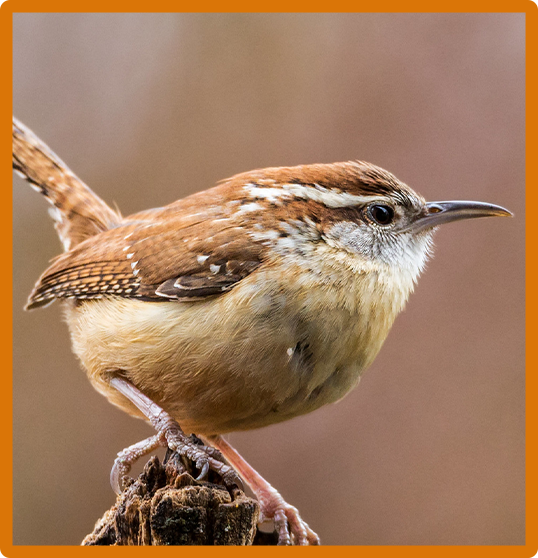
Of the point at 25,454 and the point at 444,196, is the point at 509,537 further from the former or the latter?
the point at 25,454

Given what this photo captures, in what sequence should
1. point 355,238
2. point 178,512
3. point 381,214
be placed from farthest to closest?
point 381,214, point 355,238, point 178,512

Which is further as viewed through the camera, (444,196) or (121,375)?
(444,196)

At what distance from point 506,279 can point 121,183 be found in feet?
11.9

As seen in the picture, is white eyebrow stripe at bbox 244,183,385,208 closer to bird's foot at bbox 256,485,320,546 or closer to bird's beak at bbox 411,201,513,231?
bird's beak at bbox 411,201,513,231

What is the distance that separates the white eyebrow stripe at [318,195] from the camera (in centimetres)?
333

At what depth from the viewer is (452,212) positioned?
3523 millimetres

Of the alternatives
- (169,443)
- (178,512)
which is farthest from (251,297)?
(178,512)

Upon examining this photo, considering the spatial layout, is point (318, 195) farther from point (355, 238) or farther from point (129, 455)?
point (129, 455)

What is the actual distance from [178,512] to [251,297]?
3.02 ft

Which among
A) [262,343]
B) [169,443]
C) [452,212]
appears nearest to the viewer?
[262,343]

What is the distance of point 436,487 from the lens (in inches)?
214

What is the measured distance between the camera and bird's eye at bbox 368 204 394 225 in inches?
133

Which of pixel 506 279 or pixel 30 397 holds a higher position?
pixel 506 279

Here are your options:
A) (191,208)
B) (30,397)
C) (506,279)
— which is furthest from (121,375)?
(506,279)
